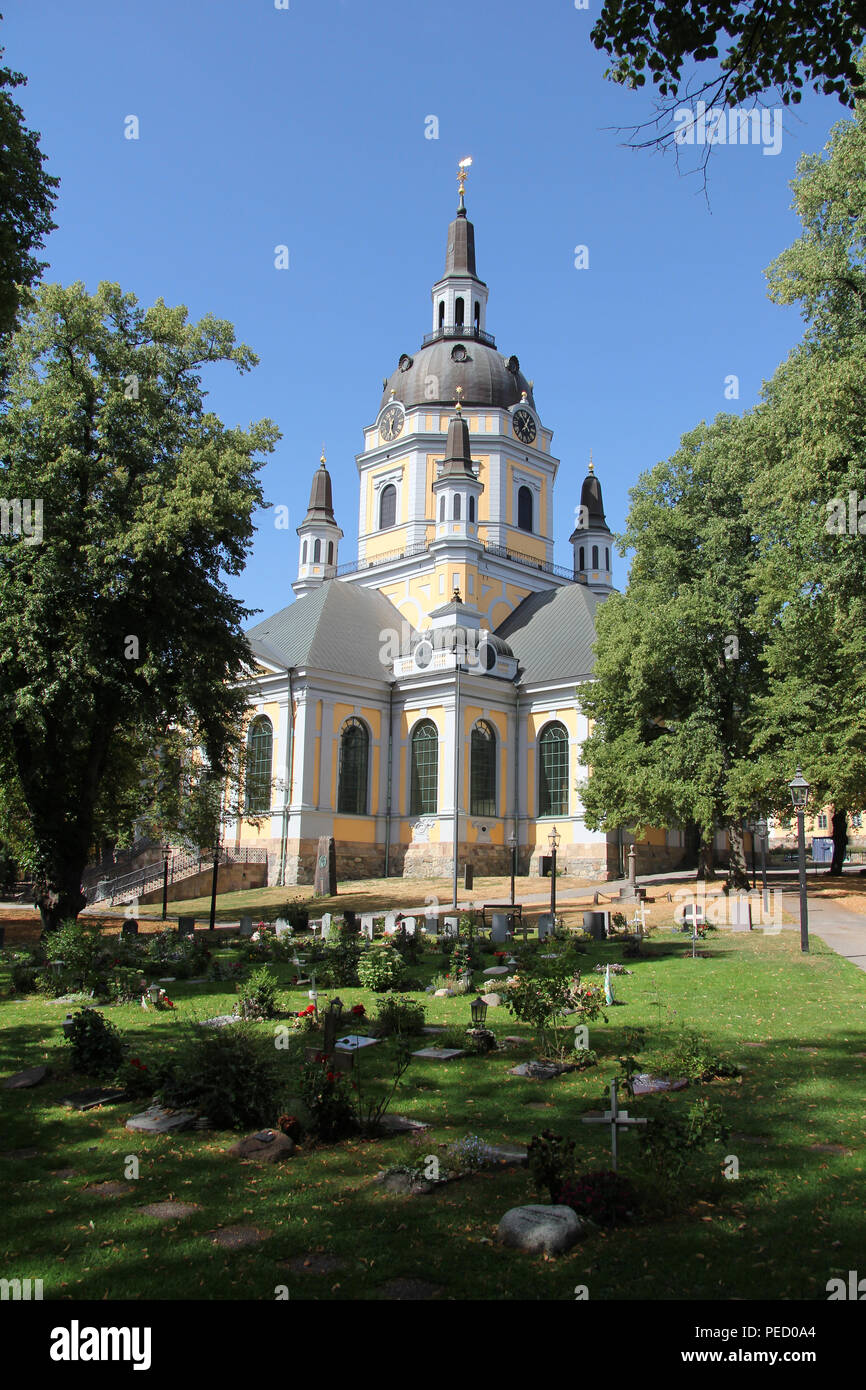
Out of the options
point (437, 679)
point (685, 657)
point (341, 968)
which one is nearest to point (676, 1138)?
point (341, 968)

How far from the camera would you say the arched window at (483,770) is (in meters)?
42.6

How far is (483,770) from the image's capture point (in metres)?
43.2

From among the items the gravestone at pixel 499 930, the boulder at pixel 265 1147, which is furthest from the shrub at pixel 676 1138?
the gravestone at pixel 499 930

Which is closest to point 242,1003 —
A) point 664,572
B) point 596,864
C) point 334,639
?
point 664,572

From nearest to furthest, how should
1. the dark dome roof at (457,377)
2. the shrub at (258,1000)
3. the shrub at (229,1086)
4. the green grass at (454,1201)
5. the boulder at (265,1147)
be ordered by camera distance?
the green grass at (454,1201) < the boulder at (265,1147) < the shrub at (229,1086) < the shrub at (258,1000) < the dark dome roof at (457,377)

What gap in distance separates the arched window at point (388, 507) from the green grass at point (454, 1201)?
44.8 metres

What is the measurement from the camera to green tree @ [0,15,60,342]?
12398mm

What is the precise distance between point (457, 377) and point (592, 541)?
12352 mm

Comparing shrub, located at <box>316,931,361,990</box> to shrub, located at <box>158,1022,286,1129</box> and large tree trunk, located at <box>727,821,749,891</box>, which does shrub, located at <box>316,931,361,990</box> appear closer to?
shrub, located at <box>158,1022,286,1129</box>

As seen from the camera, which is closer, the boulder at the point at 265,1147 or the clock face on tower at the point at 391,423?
the boulder at the point at 265,1147

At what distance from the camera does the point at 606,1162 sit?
6.66 m

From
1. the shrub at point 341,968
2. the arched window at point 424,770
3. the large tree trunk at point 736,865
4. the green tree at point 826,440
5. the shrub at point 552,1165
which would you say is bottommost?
the shrub at point 341,968

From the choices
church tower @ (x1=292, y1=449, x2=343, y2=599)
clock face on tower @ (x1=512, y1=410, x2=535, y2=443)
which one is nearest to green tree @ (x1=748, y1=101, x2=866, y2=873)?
clock face on tower @ (x1=512, y1=410, x2=535, y2=443)

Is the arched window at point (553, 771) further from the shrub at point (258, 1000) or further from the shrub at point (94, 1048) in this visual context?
the shrub at point (94, 1048)
